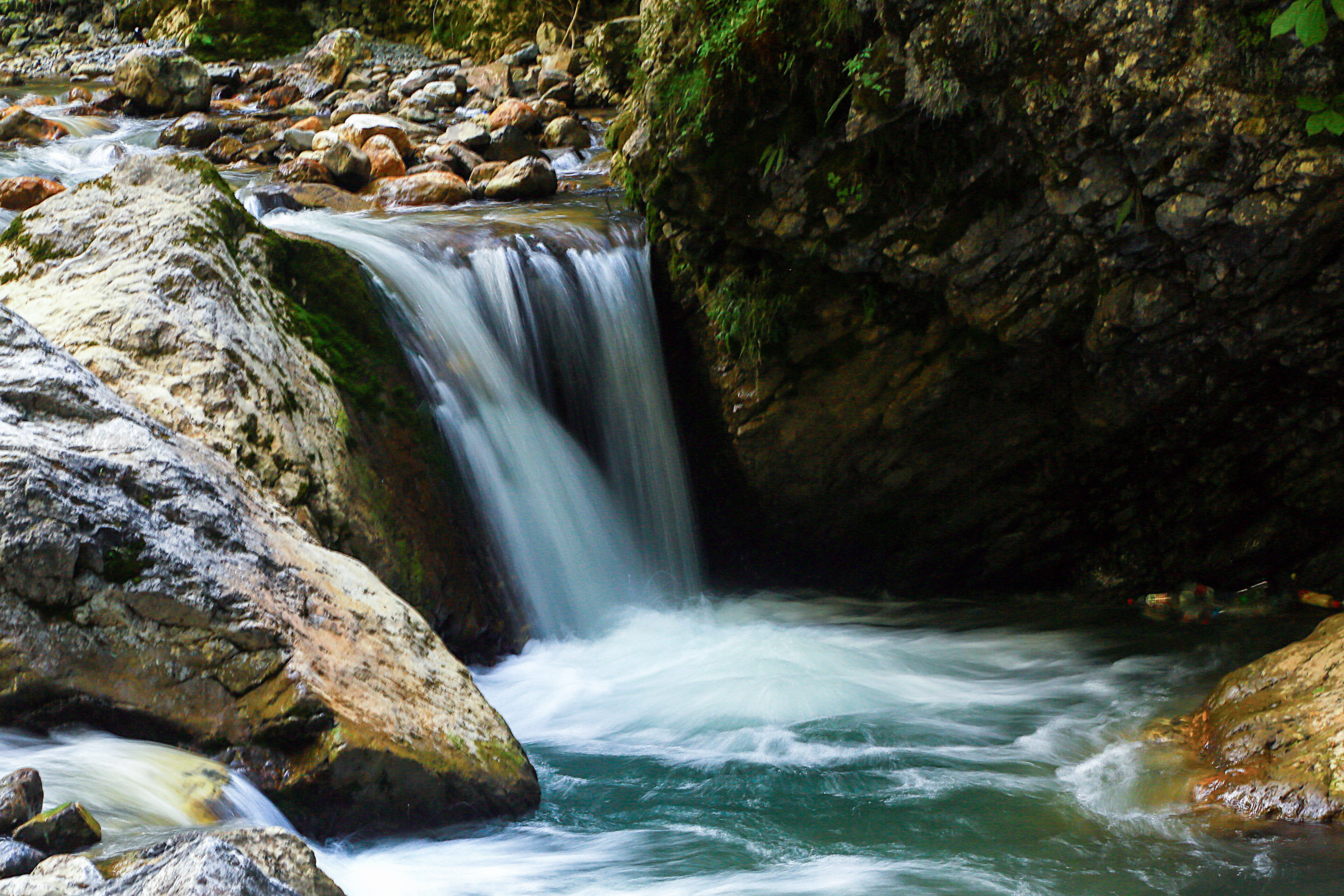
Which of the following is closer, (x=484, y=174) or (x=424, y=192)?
(x=424, y=192)

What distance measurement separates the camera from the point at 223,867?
1687 mm

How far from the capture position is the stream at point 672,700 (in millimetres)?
2984

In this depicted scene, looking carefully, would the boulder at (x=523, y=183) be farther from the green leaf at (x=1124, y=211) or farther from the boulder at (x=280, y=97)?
the boulder at (x=280, y=97)

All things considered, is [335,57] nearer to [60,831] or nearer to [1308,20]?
[1308,20]

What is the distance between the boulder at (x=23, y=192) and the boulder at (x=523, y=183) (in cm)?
318

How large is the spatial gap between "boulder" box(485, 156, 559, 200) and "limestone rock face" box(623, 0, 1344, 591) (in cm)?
225

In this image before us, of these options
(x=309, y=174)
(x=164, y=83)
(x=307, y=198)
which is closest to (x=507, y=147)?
(x=309, y=174)

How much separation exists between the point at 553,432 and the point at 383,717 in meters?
3.22

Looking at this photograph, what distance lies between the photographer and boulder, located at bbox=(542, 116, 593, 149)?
424 inches

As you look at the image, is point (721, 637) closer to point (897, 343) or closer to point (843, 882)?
point (897, 343)

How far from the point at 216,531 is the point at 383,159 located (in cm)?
681

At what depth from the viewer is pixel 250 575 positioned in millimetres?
3164

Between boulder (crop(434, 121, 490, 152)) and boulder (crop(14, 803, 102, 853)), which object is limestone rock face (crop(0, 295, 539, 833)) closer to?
boulder (crop(14, 803, 102, 853))

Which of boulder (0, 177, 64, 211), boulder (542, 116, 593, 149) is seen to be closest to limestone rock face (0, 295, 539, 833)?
boulder (0, 177, 64, 211)
